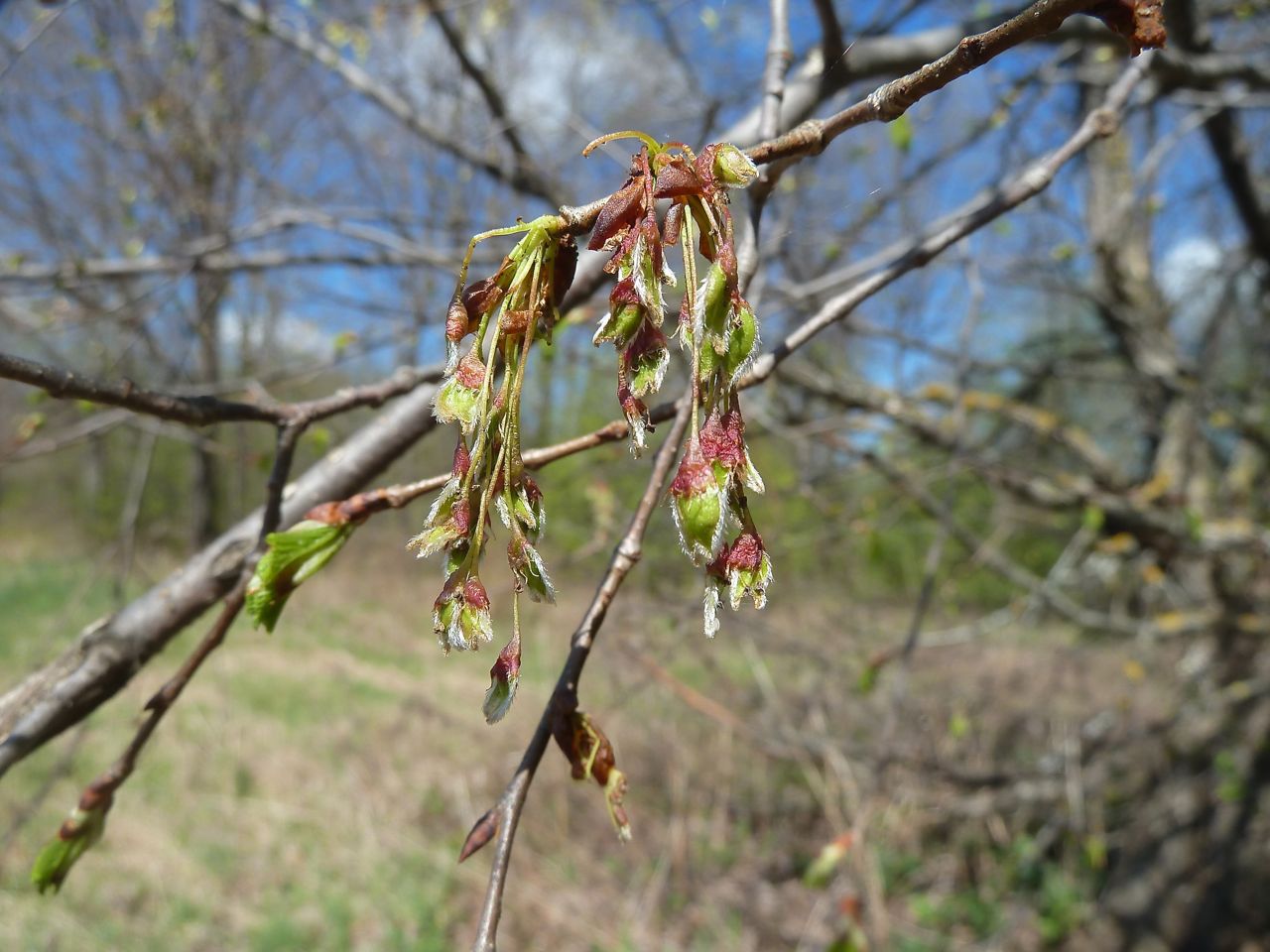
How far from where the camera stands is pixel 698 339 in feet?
1.60

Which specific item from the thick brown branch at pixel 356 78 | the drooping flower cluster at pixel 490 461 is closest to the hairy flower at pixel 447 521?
the drooping flower cluster at pixel 490 461

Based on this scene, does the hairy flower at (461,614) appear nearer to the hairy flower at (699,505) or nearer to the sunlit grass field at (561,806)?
the hairy flower at (699,505)

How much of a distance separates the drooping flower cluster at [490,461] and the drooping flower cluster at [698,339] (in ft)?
0.15

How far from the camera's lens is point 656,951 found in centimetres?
427

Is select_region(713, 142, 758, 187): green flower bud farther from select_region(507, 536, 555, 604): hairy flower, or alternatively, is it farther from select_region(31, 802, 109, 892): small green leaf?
select_region(31, 802, 109, 892): small green leaf

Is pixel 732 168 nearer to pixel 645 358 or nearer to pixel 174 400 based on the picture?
pixel 645 358

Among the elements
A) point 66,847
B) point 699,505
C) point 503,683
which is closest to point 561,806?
point 66,847

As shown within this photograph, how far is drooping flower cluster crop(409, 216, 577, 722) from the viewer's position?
1.69 feet

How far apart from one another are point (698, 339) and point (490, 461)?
0.48ft

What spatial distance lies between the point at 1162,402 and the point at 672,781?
354cm

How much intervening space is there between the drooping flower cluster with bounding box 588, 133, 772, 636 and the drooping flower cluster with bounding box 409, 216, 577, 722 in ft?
0.15

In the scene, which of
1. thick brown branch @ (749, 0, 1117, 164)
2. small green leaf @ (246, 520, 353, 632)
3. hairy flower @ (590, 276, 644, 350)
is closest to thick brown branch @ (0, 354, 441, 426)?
small green leaf @ (246, 520, 353, 632)

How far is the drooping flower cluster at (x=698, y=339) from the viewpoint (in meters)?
0.49

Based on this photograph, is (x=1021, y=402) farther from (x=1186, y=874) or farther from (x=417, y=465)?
(x=417, y=465)
